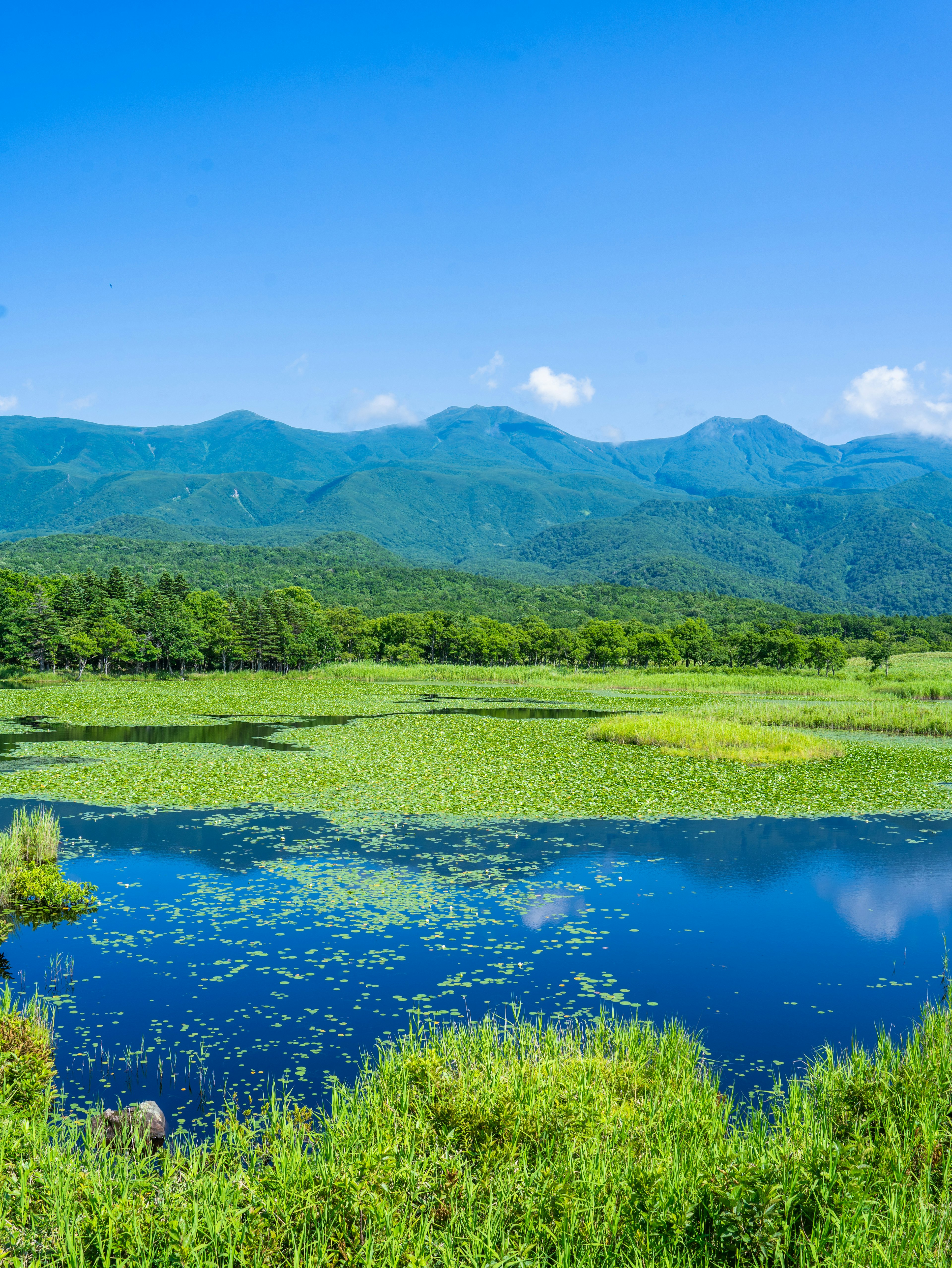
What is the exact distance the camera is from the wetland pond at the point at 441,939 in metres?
11.1

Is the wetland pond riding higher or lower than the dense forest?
lower

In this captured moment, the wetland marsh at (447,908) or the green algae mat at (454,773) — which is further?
the green algae mat at (454,773)

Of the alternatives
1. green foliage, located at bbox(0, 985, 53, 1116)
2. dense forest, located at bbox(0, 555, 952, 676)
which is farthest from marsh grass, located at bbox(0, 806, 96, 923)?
dense forest, located at bbox(0, 555, 952, 676)

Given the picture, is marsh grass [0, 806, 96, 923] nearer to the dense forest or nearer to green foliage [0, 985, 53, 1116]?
green foliage [0, 985, 53, 1116]

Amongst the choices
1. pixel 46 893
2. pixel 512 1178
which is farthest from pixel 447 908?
pixel 512 1178

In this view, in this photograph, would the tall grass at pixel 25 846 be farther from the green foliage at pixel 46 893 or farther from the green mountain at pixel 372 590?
the green mountain at pixel 372 590

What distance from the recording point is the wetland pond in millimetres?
11109

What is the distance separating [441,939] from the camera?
15.1 m

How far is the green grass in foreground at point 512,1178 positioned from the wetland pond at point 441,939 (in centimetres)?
165

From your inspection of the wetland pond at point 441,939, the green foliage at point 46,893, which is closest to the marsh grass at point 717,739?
the wetland pond at point 441,939

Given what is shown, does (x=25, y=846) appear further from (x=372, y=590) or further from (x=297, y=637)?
(x=372, y=590)

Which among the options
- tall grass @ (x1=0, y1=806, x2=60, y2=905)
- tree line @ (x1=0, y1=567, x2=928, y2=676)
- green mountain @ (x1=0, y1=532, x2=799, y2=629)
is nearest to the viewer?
tall grass @ (x1=0, y1=806, x2=60, y2=905)

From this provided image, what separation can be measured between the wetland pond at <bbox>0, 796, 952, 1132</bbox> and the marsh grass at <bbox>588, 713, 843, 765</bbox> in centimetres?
1051

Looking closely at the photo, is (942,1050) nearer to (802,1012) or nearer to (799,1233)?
(802,1012)
